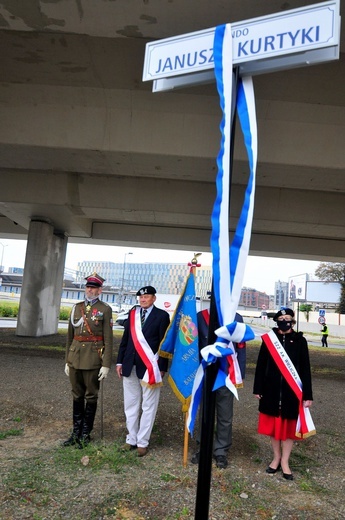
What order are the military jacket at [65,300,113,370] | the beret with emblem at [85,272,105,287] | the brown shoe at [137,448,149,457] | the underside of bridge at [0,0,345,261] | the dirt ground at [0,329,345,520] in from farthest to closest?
the underside of bridge at [0,0,345,261], the beret with emblem at [85,272,105,287], the military jacket at [65,300,113,370], the brown shoe at [137,448,149,457], the dirt ground at [0,329,345,520]

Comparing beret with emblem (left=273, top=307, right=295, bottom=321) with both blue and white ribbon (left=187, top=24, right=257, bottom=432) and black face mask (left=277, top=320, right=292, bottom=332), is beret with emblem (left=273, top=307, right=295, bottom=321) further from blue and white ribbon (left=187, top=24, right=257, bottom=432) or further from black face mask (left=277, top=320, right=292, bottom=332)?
blue and white ribbon (left=187, top=24, right=257, bottom=432)

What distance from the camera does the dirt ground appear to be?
3213 millimetres

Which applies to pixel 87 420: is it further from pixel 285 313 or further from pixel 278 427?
pixel 285 313

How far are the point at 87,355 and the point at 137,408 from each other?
0.89 metres

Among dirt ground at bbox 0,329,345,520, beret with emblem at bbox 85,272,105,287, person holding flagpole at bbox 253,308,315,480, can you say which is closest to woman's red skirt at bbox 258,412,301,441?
person holding flagpole at bbox 253,308,315,480

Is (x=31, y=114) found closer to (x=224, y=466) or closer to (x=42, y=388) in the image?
(x=42, y=388)

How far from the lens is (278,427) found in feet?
12.9

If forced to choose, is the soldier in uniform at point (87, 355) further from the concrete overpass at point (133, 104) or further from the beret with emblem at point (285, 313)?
the concrete overpass at point (133, 104)

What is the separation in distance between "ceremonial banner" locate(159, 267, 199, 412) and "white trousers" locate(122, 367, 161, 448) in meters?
0.34

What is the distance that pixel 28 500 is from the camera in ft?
10.7

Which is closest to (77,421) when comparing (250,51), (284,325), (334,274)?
(284,325)

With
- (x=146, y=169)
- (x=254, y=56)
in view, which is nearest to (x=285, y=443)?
(x=254, y=56)

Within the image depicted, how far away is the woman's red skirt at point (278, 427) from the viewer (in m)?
3.90

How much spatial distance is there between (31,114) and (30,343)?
875 centimetres
